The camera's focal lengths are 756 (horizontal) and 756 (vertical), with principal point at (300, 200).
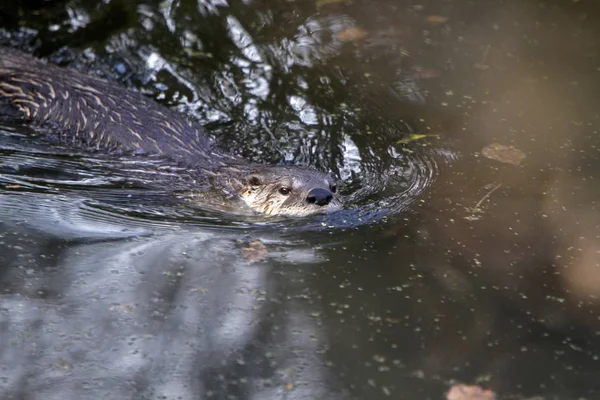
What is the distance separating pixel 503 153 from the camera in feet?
16.6

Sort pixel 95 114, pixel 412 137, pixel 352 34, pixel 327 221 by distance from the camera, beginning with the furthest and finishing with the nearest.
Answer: pixel 352 34, pixel 412 137, pixel 95 114, pixel 327 221

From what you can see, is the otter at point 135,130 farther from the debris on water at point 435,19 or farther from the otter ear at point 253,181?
the debris on water at point 435,19

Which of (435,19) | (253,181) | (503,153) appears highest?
(435,19)

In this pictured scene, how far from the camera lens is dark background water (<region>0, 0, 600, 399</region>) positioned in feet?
9.98

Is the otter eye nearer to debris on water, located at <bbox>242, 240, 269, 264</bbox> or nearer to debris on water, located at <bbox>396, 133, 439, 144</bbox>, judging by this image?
debris on water, located at <bbox>242, 240, 269, 264</bbox>

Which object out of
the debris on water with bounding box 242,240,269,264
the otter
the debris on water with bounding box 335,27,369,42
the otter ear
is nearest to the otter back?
the otter

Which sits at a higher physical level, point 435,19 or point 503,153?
point 435,19

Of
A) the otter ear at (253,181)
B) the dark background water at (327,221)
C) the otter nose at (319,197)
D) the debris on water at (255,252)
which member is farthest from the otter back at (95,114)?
the debris on water at (255,252)

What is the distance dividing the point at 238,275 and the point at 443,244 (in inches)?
44.6

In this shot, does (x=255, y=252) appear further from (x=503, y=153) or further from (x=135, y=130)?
(x=503, y=153)

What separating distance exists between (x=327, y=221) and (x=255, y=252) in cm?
61

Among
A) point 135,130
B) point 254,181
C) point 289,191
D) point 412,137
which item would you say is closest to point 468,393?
point 289,191

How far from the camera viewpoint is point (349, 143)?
543cm

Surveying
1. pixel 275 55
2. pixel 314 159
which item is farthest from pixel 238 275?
pixel 275 55
